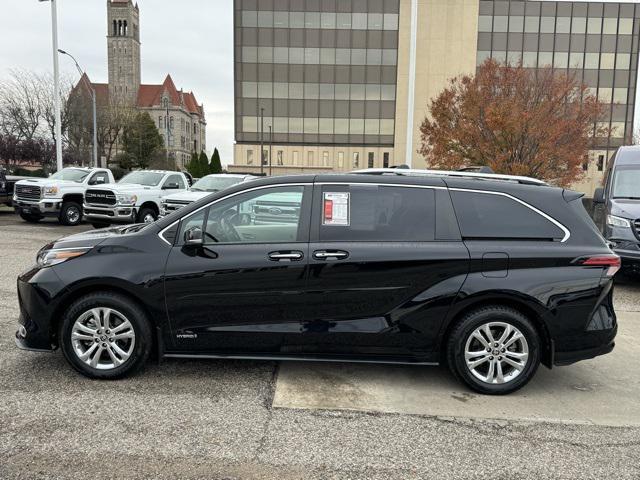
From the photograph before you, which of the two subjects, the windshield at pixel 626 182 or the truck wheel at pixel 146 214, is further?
the truck wheel at pixel 146 214

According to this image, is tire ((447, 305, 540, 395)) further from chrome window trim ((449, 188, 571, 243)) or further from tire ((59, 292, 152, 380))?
tire ((59, 292, 152, 380))

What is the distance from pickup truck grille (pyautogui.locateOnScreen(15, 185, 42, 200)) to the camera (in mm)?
15844

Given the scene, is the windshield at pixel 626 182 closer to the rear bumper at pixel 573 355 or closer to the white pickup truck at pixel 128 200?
the rear bumper at pixel 573 355

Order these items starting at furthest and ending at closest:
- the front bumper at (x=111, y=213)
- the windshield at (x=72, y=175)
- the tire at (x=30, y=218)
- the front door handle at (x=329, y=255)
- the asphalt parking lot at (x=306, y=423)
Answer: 1. the windshield at (x=72, y=175)
2. the tire at (x=30, y=218)
3. the front bumper at (x=111, y=213)
4. the front door handle at (x=329, y=255)
5. the asphalt parking lot at (x=306, y=423)

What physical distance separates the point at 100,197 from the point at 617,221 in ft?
42.5

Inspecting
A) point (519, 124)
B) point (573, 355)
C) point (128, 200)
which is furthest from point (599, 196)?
point (128, 200)

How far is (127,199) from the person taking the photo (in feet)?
49.7

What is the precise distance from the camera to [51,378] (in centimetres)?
433

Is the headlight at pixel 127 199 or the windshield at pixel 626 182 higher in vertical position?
the windshield at pixel 626 182

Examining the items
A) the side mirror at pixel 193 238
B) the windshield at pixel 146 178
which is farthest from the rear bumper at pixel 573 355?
the windshield at pixel 146 178

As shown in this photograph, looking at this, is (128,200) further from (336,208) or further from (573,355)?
(573,355)

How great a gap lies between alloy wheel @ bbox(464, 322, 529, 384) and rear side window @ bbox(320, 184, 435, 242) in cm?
87

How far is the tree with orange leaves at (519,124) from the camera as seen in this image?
63.8ft

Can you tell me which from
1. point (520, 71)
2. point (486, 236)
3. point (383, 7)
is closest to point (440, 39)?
point (383, 7)
